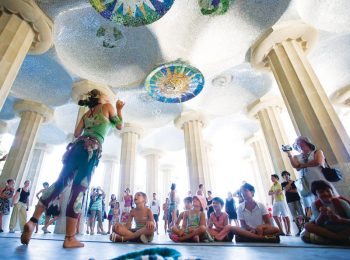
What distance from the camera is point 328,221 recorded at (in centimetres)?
257

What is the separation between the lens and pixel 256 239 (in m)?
3.13

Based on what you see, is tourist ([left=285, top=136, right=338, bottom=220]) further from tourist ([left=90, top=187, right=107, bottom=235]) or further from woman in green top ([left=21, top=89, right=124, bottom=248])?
tourist ([left=90, top=187, right=107, bottom=235])

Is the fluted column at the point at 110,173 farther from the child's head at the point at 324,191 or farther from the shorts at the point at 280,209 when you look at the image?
the child's head at the point at 324,191

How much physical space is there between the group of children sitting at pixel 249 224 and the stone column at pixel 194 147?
5343 mm

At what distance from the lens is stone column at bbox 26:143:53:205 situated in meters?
12.9

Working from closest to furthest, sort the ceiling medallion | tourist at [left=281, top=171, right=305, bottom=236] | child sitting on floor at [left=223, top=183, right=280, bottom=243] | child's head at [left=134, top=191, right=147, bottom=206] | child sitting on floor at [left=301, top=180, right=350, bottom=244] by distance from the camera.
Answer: child sitting on floor at [left=301, top=180, right=350, bottom=244] < child sitting on floor at [left=223, top=183, right=280, bottom=243] < child's head at [left=134, top=191, right=147, bottom=206] < tourist at [left=281, top=171, right=305, bottom=236] < the ceiling medallion

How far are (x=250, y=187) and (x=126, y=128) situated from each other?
9.61m

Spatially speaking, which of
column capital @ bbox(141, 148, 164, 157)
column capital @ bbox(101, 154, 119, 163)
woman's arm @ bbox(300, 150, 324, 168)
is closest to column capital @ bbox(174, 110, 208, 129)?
column capital @ bbox(141, 148, 164, 157)

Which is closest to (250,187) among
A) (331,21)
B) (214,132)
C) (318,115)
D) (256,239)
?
(256,239)

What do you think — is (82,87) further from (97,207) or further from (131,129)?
(97,207)

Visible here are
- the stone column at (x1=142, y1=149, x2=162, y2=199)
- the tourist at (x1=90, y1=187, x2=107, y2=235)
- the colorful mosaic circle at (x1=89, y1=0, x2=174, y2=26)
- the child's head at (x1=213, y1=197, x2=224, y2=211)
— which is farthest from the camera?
the stone column at (x1=142, y1=149, x2=162, y2=199)

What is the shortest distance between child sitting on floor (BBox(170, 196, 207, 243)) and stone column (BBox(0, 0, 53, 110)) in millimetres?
5162

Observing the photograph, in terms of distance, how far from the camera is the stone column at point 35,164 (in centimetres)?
1285

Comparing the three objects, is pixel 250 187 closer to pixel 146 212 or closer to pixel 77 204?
pixel 146 212
